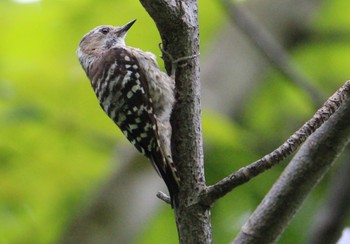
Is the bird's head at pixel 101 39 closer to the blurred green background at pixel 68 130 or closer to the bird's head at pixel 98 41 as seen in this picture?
the bird's head at pixel 98 41

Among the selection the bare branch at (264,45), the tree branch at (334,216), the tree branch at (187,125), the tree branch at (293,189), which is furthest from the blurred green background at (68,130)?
the tree branch at (187,125)

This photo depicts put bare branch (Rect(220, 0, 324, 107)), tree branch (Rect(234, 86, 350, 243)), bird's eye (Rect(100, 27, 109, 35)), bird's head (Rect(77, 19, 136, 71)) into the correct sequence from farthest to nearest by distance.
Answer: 1. bird's eye (Rect(100, 27, 109, 35))
2. bird's head (Rect(77, 19, 136, 71))
3. bare branch (Rect(220, 0, 324, 107))
4. tree branch (Rect(234, 86, 350, 243))

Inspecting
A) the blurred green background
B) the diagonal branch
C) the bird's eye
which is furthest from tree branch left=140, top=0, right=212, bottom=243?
the bird's eye

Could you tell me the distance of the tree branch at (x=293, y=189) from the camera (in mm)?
4156

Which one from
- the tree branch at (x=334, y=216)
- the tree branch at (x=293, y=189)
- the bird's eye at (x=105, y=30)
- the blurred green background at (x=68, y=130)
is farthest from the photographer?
the bird's eye at (x=105, y=30)

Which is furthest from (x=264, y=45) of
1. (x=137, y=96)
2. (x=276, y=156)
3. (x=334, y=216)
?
(x=276, y=156)

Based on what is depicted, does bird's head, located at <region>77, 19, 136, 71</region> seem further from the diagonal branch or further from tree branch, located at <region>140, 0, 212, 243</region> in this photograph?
the diagonal branch

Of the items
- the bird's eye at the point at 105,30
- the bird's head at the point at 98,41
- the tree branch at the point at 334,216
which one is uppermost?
the bird's eye at the point at 105,30

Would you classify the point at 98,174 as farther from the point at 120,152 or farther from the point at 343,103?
the point at 343,103

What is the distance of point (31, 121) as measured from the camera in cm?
662

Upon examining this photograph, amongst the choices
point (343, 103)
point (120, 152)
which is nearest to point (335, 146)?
point (343, 103)

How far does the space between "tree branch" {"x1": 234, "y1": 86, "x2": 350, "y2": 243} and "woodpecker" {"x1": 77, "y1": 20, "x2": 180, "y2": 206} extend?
39.7 inches

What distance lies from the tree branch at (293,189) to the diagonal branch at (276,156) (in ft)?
0.84

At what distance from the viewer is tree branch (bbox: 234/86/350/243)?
13.6ft
